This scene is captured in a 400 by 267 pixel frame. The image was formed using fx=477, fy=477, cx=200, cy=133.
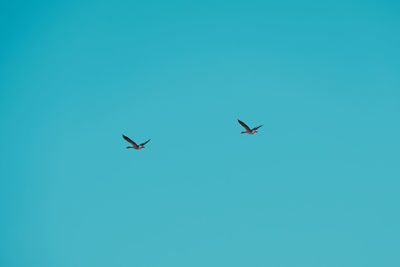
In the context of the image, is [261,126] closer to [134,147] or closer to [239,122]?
[239,122]

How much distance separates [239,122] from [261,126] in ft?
12.8

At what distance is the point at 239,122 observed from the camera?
5875 centimetres

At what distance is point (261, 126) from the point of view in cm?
6116

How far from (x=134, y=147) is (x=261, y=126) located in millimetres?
16577

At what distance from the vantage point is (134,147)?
6153 centimetres

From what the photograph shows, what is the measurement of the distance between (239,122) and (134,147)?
13977 millimetres

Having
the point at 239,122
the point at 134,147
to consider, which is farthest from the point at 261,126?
the point at 134,147
